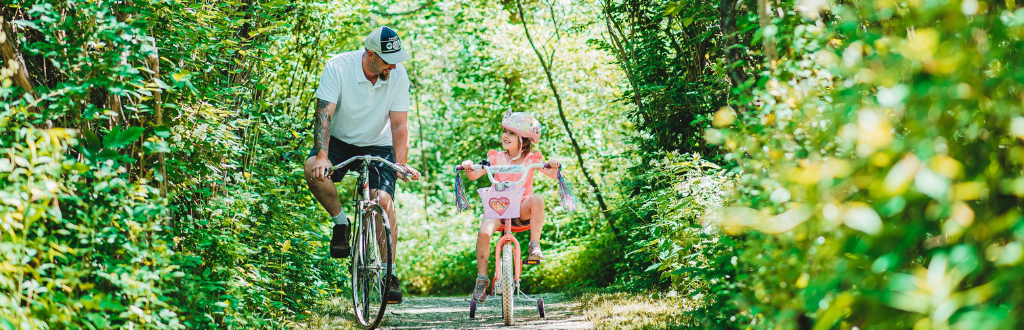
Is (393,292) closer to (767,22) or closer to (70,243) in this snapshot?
(70,243)

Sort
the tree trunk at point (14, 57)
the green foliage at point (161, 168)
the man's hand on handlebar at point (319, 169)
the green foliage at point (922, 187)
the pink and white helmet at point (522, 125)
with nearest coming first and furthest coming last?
the green foliage at point (922, 187) < the green foliage at point (161, 168) < the tree trunk at point (14, 57) < the man's hand on handlebar at point (319, 169) < the pink and white helmet at point (522, 125)

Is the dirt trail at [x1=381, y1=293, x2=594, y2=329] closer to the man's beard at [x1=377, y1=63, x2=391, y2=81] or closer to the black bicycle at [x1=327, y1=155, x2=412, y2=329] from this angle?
the black bicycle at [x1=327, y1=155, x2=412, y2=329]

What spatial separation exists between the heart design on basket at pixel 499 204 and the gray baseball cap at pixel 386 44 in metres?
1.24

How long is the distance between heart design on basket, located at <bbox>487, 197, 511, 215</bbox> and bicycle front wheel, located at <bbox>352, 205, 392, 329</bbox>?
96cm

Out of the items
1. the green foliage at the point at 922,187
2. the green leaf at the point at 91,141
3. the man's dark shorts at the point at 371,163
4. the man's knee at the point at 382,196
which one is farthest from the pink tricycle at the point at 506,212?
the green foliage at the point at 922,187

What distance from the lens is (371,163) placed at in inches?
173

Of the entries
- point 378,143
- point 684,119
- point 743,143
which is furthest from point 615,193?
point 743,143

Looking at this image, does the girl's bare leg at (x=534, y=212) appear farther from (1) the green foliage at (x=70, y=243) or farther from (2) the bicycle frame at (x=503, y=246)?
→ (1) the green foliage at (x=70, y=243)

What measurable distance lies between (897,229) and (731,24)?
1794 mm

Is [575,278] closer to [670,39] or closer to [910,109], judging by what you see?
[670,39]

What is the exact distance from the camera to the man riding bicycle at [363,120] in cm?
429

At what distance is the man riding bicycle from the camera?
14.1ft

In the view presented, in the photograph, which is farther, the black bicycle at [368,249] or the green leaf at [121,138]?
the black bicycle at [368,249]

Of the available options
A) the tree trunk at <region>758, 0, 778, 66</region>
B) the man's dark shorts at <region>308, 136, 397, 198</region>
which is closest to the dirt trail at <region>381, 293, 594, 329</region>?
the man's dark shorts at <region>308, 136, 397, 198</region>
